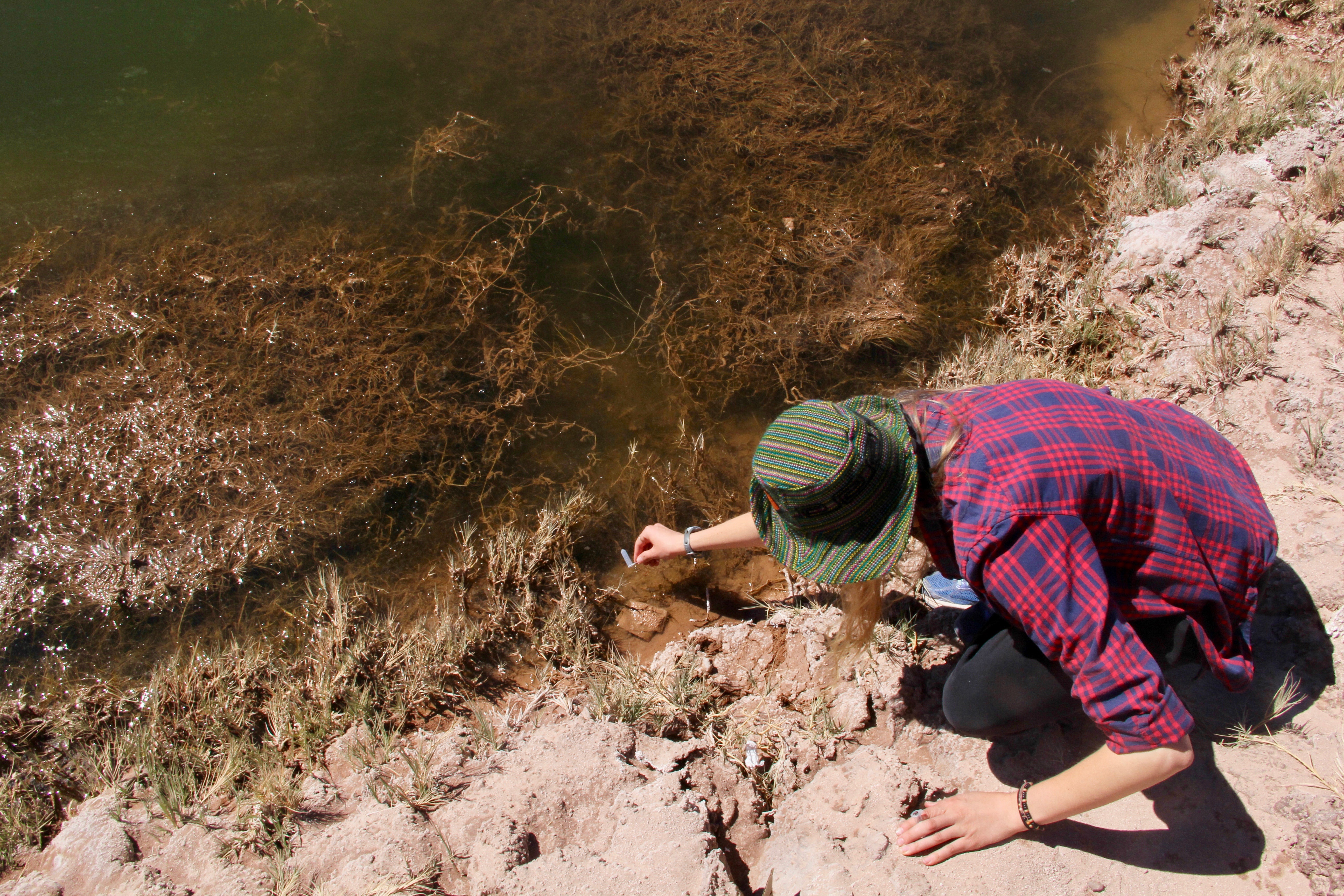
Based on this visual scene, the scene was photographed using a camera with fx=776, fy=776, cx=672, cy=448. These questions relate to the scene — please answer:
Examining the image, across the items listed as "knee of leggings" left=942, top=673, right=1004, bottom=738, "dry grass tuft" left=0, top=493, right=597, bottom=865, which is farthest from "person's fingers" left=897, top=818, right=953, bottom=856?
"dry grass tuft" left=0, top=493, right=597, bottom=865

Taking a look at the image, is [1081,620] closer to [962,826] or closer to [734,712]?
[962,826]

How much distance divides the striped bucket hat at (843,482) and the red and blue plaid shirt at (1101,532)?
86 mm

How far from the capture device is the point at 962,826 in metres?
1.62

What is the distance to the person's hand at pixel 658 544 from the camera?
2146 millimetres

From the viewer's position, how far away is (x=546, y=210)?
11.3ft

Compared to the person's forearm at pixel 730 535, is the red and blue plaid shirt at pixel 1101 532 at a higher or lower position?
higher

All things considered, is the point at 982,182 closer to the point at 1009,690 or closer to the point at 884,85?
the point at 884,85

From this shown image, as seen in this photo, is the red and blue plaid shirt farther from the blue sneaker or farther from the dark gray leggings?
the blue sneaker

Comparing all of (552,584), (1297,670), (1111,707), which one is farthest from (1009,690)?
(552,584)

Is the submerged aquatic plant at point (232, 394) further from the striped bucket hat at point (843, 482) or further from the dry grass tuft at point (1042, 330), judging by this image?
the striped bucket hat at point (843, 482)

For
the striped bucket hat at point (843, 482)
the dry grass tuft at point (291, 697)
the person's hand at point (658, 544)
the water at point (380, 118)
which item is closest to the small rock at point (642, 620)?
the dry grass tuft at point (291, 697)

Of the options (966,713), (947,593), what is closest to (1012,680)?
(966,713)

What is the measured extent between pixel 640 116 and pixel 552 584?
2.36 meters

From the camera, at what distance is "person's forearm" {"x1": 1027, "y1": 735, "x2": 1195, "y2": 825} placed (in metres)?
1.31
